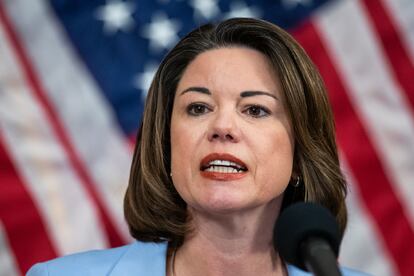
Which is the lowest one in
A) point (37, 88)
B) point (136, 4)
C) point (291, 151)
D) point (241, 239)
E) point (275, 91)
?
point (241, 239)

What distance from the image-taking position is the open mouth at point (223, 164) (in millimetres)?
1640

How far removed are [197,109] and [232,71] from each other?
11 cm

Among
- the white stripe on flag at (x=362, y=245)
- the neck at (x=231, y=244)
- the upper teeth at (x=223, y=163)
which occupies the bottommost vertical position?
the white stripe on flag at (x=362, y=245)

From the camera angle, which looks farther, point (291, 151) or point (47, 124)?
point (47, 124)

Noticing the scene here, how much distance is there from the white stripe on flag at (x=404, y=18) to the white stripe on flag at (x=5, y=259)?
4.75 ft

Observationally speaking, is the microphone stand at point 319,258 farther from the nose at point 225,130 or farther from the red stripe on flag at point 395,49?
the red stripe on flag at point 395,49

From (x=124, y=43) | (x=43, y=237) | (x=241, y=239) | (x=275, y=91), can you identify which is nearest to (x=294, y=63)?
(x=275, y=91)

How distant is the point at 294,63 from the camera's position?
5.95 feet

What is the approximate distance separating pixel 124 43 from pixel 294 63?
0.87 m

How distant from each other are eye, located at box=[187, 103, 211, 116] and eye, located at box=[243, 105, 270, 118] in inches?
3.4

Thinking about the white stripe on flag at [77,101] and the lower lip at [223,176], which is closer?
the lower lip at [223,176]

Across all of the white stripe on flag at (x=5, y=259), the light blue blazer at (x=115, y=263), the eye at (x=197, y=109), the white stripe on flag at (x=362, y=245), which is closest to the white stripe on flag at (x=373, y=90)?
the white stripe on flag at (x=362, y=245)

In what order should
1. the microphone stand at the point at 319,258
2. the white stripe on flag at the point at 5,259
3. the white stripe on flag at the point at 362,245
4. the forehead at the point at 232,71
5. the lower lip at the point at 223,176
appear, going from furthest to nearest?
the white stripe on flag at the point at 362,245, the white stripe on flag at the point at 5,259, the forehead at the point at 232,71, the lower lip at the point at 223,176, the microphone stand at the point at 319,258

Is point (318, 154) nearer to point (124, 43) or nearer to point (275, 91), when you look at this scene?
point (275, 91)
